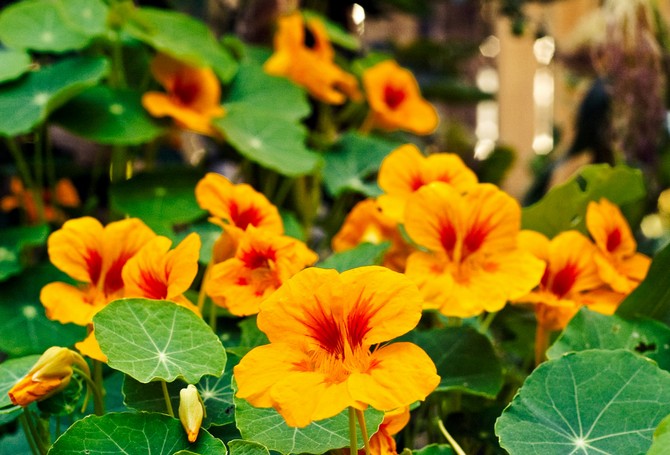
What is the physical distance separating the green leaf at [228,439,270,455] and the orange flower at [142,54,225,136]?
2.10ft

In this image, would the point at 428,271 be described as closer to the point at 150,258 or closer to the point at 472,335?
the point at 472,335

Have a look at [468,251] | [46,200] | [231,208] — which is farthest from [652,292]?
[46,200]

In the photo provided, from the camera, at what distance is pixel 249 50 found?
4.23ft

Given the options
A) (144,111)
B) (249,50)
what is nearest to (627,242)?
(144,111)

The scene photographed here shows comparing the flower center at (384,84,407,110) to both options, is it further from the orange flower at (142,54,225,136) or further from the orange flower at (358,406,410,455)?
the orange flower at (358,406,410,455)

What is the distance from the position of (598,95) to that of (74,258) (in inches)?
44.4

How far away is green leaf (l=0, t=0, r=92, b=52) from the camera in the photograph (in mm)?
1044

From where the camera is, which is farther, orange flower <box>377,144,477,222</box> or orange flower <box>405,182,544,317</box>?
orange flower <box>377,144,477,222</box>

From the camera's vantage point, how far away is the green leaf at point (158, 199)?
3.27 feet

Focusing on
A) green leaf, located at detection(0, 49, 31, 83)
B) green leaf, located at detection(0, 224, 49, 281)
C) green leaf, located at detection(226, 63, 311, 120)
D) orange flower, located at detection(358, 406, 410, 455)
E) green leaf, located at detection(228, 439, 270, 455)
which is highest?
green leaf, located at detection(228, 439, 270, 455)

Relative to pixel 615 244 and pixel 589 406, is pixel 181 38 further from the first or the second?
pixel 589 406

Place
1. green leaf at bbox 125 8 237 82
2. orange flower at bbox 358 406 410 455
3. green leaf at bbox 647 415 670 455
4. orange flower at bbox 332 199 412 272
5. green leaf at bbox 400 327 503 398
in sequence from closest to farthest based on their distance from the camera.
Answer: green leaf at bbox 647 415 670 455 < orange flower at bbox 358 406 410 455 < green leaf at bbox 400 327 503 398 < orange flower at bbox 332 199 412 272 < green leaf at bbox 125 8 237 82

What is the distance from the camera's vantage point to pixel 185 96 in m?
1.09

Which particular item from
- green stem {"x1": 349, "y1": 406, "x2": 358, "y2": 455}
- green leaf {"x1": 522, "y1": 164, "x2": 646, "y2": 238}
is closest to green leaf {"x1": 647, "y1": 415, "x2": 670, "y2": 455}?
green stem {"x1": 349, "y1": 406, "x2": 358, "y2": 455}
